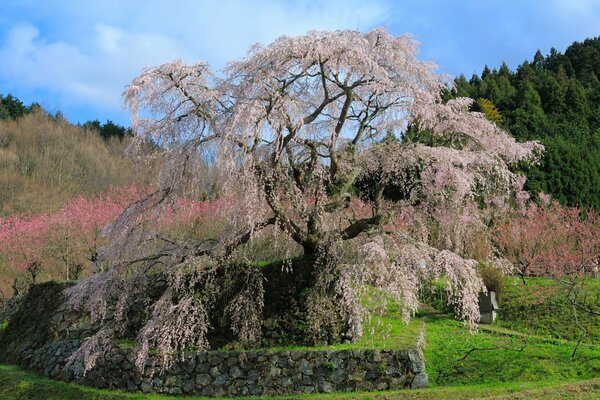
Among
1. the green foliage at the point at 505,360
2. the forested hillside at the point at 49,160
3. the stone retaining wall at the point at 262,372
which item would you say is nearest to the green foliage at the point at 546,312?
the green foliage at the point at 505,360

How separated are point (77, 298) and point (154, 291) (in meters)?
1.60

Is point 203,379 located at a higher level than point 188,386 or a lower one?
higher

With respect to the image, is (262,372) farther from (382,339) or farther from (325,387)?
(382,339)

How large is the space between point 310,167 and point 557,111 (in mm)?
26671

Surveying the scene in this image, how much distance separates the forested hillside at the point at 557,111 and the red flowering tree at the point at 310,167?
10.4 meters

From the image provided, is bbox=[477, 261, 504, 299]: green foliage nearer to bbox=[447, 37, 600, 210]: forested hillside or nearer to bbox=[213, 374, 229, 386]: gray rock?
bbox=[213, 374, 229, 386]: gray rock

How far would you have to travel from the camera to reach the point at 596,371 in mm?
9297

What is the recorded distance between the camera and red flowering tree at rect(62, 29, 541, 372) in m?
8.74

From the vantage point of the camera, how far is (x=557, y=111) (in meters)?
32.6

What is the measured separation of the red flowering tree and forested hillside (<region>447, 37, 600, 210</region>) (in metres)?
10.4

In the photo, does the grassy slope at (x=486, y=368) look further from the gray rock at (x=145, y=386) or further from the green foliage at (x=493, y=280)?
the green foliage at (x=493, y=280)

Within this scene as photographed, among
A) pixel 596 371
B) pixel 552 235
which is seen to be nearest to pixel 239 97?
pixel 596 371

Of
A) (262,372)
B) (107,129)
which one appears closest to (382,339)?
(262,372)

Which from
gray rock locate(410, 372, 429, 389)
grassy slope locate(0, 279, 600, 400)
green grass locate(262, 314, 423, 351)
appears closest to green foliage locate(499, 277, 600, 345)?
grassy slope locate(0, 279, 600, 400)
